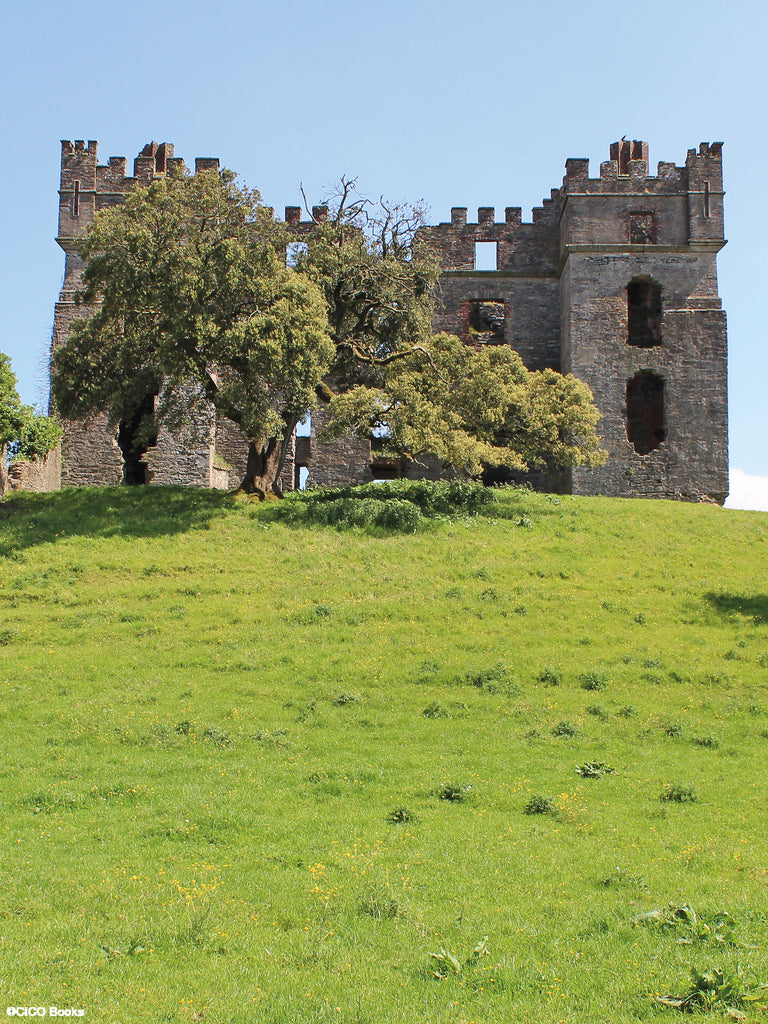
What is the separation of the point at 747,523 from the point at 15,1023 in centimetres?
2599

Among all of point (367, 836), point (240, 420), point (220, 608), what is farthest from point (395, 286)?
point (367, 836)

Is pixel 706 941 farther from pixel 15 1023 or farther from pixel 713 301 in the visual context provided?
pixel 713 301

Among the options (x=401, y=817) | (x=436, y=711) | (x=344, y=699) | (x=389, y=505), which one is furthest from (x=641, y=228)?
(x=401, y=817)

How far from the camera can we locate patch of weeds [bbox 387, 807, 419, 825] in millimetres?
11104

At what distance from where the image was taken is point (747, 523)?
28656mm

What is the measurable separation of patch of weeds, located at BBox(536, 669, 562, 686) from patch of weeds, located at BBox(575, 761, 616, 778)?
11.2ft

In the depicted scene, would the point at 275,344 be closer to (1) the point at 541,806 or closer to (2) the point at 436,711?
(2) the point at 436,711

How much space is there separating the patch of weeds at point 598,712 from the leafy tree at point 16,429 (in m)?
20.0

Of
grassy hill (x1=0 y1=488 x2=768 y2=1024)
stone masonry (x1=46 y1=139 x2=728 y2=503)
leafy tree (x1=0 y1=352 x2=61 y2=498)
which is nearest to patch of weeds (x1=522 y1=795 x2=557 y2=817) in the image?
grassy hill (x1=0 y1=488 x2=768 y2=1024)

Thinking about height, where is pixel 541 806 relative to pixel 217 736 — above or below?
below

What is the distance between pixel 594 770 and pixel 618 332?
93.1 feet

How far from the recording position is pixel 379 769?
42.3ft

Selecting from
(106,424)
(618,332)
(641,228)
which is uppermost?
(641,228)

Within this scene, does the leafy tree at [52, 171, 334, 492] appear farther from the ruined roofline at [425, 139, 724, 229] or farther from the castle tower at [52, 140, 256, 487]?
the ruined roofline at [425, 139, 724, 229]
